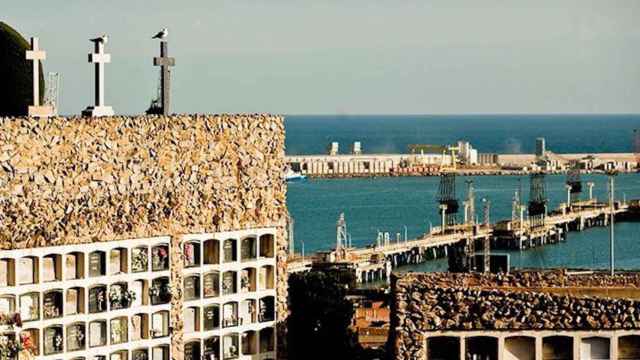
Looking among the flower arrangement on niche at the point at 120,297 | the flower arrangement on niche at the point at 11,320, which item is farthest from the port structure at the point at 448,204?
the flower arrangement on niche at the point at 11,320

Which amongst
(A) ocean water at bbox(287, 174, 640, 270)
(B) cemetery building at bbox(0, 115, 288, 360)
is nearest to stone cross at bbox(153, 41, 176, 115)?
(B) cemetery building at bbox(0, 115, 288, 360)

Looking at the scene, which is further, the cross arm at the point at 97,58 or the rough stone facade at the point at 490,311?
the cross arm at the point at 97,58

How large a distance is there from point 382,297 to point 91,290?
4233cm

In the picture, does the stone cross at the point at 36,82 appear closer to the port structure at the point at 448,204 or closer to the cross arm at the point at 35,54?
the cross arm at the point at 35,54

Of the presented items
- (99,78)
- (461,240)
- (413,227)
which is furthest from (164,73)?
(413,227)

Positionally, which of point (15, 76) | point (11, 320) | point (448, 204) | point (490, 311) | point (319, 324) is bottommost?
point (448, 204)

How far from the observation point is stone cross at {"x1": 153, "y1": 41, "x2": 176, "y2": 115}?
36.9 meters

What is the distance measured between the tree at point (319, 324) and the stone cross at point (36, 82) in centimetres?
786

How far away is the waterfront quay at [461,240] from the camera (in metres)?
118

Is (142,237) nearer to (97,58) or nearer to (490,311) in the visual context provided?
(97,58)

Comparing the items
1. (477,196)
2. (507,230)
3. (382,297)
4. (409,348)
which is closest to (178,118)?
(409,348)

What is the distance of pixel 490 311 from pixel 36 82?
9.42 metres

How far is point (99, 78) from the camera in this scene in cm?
3575

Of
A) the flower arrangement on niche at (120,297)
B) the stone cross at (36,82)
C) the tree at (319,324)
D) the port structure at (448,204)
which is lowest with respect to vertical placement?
the port structure at (448,204)
